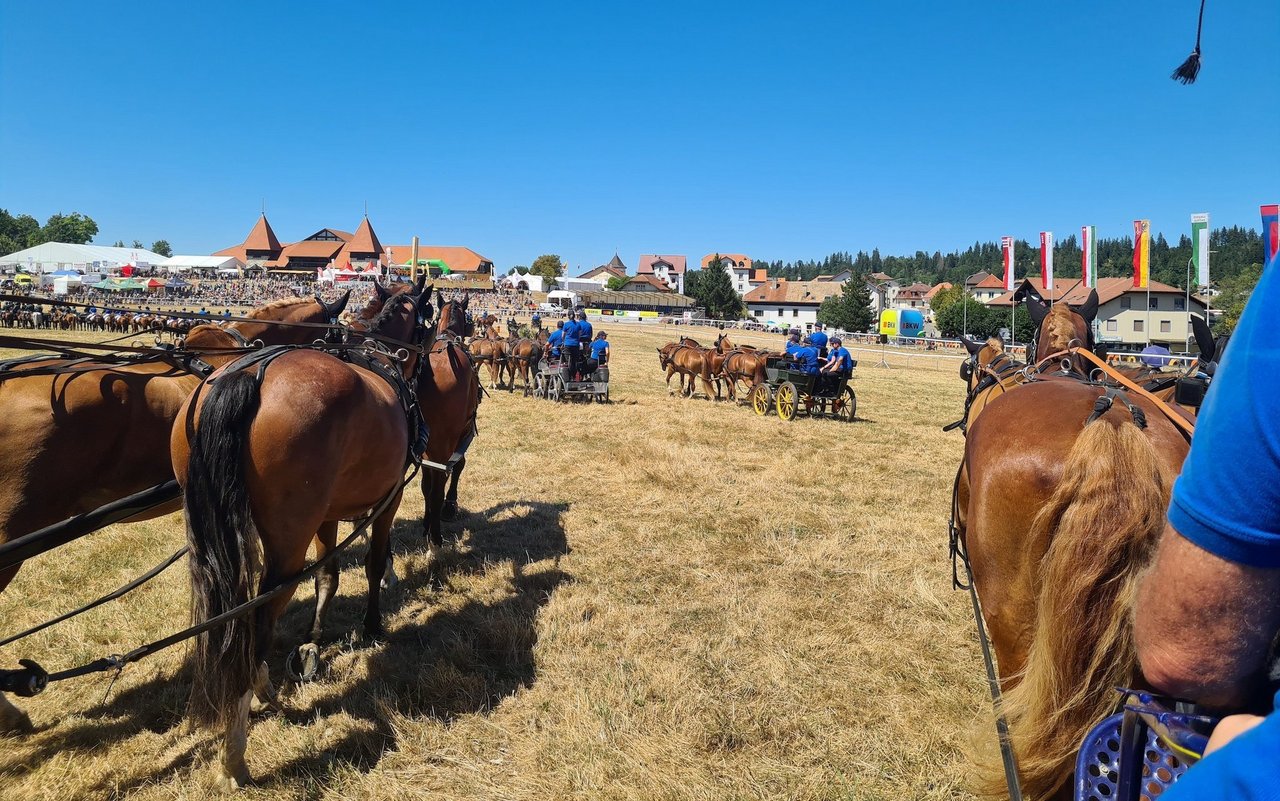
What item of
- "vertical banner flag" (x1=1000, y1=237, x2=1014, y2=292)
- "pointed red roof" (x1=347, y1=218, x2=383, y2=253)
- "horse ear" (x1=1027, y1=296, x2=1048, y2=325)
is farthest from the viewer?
"pointed red roof" (x1=347, y1=218, x2=383, y2=253)

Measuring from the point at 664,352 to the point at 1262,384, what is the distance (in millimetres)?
20118

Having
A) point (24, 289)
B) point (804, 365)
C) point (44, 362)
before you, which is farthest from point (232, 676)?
point (24, 289)

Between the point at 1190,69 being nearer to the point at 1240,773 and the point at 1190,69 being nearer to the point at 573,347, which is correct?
the point at 1240,773

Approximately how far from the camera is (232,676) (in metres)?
3.16

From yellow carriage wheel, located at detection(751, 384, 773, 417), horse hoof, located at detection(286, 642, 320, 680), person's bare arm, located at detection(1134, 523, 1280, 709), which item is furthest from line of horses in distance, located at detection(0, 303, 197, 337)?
person's bare arm, located at detection(1134, 523, 1280, 709)

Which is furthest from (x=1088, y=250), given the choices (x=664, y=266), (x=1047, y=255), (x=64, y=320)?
(x=664, y=266)

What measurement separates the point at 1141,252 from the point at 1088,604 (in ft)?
106

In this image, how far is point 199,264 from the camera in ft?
265

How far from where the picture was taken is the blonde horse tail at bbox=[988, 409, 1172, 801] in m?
2.08

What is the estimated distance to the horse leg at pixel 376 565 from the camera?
4.66 metres

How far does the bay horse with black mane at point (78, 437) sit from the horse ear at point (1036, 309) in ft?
18.0

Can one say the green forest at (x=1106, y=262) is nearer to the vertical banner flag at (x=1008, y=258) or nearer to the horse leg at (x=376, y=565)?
the vertical banner flag at (x=1008, y=258)

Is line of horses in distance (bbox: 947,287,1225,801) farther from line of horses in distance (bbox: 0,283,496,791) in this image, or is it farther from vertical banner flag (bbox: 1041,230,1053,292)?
vertical banner flag (bbox: 1041,230,1053,292)

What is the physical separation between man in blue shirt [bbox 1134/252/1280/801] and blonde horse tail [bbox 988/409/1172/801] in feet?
3.78
